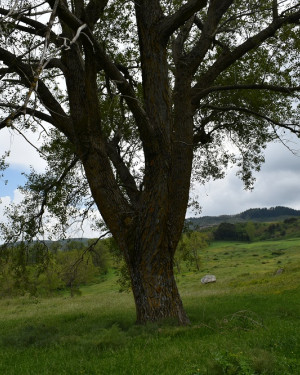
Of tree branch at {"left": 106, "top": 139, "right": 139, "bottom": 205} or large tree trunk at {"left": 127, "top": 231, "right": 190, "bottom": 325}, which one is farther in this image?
tree branch at {"left": 106, "top": 139, "right": 139, "bottom": 205}

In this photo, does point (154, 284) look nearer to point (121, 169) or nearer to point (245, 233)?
point (121, 169)

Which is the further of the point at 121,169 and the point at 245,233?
the point at 245,233

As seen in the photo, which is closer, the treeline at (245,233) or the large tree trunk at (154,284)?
the large tree trunk at (154,284)

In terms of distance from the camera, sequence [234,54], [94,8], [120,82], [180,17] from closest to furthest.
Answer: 1. [120,82]
2. [180,17]
3. [94,8]
4. [234,54]

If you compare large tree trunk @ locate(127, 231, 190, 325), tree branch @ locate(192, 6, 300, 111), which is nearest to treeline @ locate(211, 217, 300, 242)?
tree branch @ locate(192, 6, 300, 111)

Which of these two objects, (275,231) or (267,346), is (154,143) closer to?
(267,346)

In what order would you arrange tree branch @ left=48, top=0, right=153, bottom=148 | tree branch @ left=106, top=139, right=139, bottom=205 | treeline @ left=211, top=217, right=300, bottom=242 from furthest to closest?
treeline @ left=211, top=217, right=300, bottom=242, tree branch @ left=106, top=139, right=139, bottom=205, tree branch @ left=48, top=0, right=153, bottom=148

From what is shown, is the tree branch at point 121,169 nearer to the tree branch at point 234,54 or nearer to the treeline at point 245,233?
the tree branch at point 234,54

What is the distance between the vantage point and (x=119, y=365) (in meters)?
5.77

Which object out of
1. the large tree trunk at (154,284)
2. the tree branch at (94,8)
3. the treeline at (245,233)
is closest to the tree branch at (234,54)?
the tree branch at (94,8)

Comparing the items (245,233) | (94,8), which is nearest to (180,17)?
(94,8)

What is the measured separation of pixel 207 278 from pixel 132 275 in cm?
3844

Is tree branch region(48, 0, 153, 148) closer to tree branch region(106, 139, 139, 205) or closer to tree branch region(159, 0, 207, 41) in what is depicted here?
tree branch region(159, 0, 207, 41)

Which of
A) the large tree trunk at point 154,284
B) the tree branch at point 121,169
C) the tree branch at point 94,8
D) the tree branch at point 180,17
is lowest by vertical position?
the large tree trunk at point 154,284
